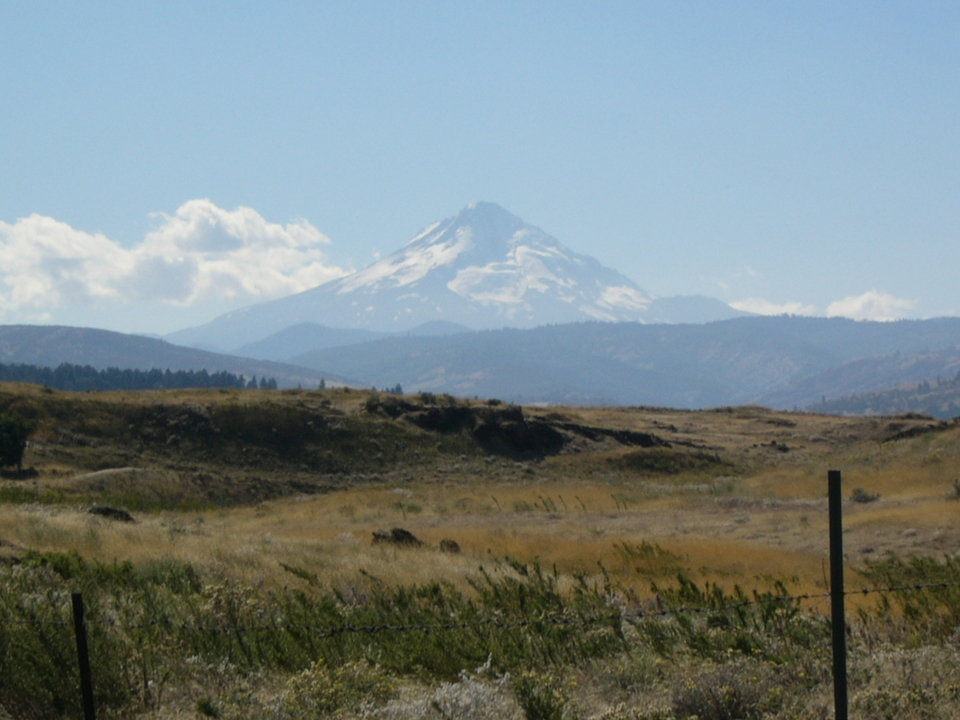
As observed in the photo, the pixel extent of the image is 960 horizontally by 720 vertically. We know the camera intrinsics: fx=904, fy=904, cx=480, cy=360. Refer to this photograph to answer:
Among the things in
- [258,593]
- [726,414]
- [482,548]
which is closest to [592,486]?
[482,548]

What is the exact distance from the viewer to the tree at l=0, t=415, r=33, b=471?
37206 millimetres

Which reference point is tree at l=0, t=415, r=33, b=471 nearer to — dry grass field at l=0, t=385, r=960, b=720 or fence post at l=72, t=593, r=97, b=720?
dry grass field at l=0, t=385, r=960, b=720

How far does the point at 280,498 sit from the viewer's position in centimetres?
4175

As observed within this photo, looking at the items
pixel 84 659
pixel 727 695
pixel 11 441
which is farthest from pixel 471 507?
pixel 84 659

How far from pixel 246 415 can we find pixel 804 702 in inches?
1859

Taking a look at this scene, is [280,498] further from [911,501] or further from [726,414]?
[726,414]

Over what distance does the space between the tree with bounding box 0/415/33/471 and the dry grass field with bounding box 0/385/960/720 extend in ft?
2.81

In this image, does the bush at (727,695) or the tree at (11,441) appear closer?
the bush at (727,695)

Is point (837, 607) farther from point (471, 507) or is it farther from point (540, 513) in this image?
point (471, 507)

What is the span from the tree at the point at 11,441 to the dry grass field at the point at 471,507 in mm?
858

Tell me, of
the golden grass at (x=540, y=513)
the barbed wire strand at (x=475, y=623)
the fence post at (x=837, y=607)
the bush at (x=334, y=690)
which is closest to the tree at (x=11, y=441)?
the golden grass at (x=540, y=513)

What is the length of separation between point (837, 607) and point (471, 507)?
1109 inches

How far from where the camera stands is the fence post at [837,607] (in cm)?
626

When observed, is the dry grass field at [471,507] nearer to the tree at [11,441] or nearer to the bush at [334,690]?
the bush at [334,690]
